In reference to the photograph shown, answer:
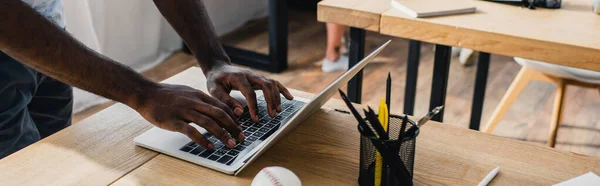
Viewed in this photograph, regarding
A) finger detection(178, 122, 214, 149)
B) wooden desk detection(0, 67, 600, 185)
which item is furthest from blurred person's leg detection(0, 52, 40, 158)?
finger detection(178, 122, 214, 149)

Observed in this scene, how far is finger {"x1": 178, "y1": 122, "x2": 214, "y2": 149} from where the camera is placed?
91cm

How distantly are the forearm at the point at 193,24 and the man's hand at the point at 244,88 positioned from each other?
10cm

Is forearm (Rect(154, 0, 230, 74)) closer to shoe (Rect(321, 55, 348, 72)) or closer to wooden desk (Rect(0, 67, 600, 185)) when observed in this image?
wooden desk (Rect(0, 67, 600, 185))

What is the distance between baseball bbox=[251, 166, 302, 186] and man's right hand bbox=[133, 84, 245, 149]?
0.42ft

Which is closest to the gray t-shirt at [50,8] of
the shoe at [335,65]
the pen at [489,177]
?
the pen at [489,177]

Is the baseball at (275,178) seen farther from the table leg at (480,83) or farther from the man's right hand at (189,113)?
the table leg at (480,83)

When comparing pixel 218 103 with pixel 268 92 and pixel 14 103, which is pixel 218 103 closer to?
pixel 268 92

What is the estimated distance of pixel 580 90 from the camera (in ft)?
9.53

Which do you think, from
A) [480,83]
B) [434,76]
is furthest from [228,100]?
[480,83]

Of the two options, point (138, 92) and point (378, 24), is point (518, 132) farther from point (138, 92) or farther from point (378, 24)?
point (138, 92)

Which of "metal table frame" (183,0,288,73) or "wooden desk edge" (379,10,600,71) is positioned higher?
"wooden desk edge" (379,10,600,71)

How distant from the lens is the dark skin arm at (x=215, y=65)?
41.6 inches

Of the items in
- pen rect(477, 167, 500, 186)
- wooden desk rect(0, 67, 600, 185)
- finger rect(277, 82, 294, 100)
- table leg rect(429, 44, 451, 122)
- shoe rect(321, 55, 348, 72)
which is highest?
finger rect(277, 82, 294, 100)

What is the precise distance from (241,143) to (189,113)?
0.09 meters
